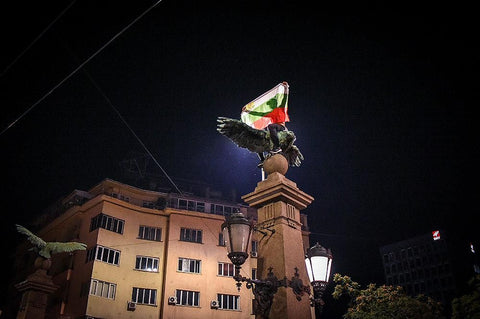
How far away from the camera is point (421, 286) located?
7431cm

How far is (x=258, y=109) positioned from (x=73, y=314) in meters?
24.0

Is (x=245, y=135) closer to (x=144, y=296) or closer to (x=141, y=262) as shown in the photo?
(x=144, y=296)

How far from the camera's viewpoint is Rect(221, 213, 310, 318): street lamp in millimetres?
5484

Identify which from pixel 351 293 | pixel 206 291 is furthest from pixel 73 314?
pixel 351 293

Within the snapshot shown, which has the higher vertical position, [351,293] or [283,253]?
[351,293]

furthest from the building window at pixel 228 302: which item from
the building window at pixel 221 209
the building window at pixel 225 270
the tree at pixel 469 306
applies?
the tree at pixel 469 306

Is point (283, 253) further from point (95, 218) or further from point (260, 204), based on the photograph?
point (95, 218)

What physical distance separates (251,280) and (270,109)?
12.3 feet

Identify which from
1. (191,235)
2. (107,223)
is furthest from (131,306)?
(191,235)

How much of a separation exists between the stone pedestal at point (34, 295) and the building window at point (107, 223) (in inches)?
591

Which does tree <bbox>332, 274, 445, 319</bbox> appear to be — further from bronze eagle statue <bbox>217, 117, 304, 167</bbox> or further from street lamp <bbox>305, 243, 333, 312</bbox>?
bronze eagle statue <bbox>217, 117, 304, 167</bbox>

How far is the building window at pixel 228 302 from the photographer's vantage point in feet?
94.9

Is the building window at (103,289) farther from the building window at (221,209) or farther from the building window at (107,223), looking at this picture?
the building window at (221,209)

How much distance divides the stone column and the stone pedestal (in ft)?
33.2
